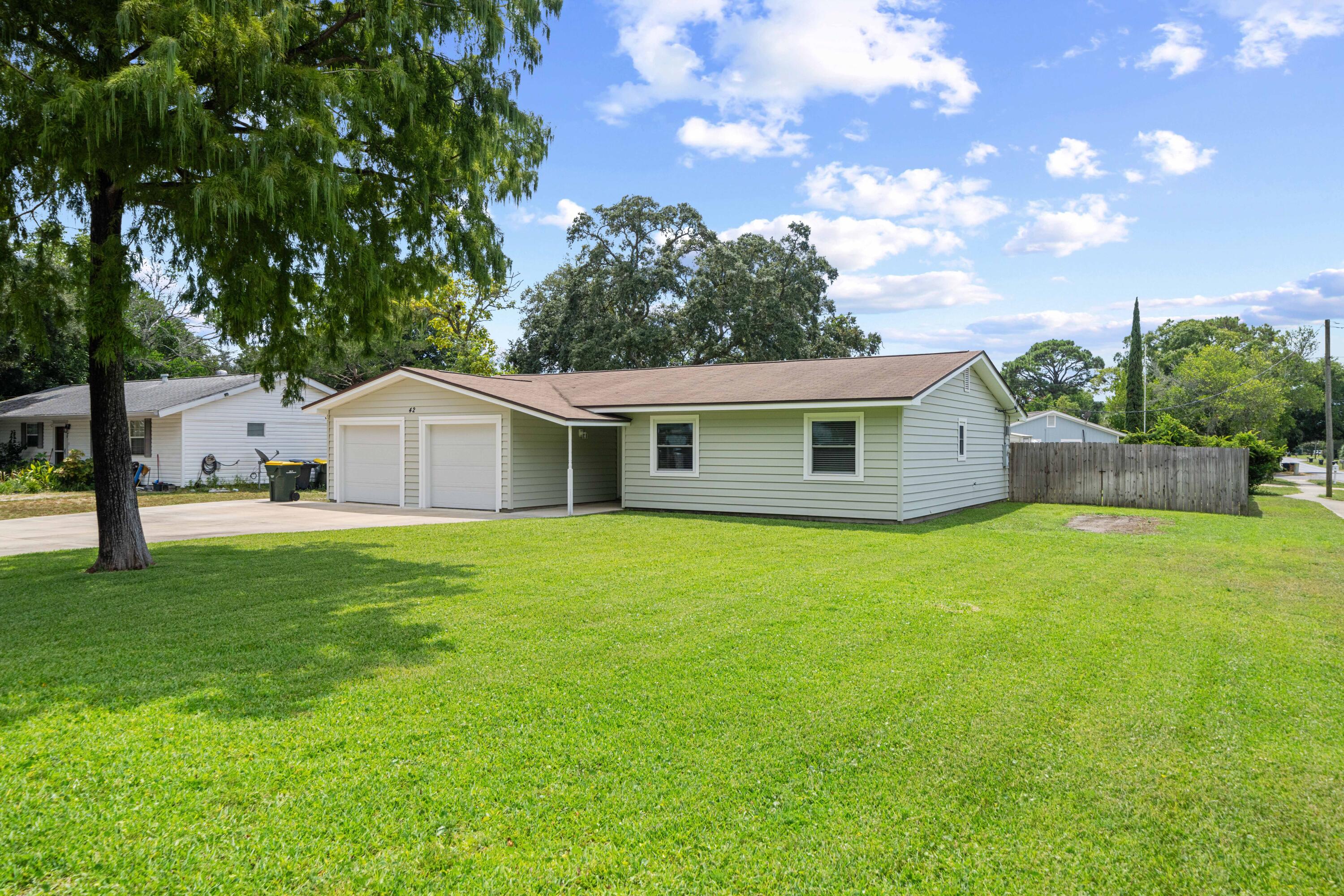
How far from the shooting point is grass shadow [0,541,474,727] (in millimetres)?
4793

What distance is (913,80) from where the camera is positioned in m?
13.7

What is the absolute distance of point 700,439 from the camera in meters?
16.9

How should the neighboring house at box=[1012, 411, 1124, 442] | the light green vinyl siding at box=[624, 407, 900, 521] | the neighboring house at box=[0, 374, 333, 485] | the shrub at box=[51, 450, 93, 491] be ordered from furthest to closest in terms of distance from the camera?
1. the neighboring house at box=[1012, 411, 1124, 442]
2. the neighboring house at box=[0, 374, 333, 485]
3. the shrub at box=[51, 450, 93, 491]
4. the light green vinyl siding at box=[624, 407, 900, 521]

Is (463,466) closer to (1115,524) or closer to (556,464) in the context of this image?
(556,464)

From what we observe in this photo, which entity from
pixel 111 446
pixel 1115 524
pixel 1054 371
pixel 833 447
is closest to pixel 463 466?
pixel 111 446

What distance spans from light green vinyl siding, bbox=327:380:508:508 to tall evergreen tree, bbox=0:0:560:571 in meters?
5.96

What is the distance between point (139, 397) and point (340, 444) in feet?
43.1

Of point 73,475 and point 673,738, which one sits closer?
point 673,738

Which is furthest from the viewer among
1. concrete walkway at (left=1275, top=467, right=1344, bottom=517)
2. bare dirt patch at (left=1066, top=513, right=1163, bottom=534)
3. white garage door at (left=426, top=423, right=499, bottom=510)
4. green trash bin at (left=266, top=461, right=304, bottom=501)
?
concrete walkway at (left=1275, top=467, right=1344, bottom=517)

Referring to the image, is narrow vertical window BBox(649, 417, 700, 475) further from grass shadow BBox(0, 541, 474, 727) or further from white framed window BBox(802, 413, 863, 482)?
grass shadow BBox(0, 541, 474, 727)

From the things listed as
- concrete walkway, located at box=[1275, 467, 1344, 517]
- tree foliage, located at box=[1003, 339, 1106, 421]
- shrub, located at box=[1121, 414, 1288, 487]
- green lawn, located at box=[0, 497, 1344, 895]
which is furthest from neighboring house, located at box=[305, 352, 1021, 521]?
tree foliage, located at box=[1003, 339, 1106, 421]

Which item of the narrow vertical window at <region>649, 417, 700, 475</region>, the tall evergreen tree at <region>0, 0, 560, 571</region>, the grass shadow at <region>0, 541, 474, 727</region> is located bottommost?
the grass shadow at <region>0, 541, 474, 727</region>

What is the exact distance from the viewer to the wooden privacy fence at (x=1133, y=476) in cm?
1742

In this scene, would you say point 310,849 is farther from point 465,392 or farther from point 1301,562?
point 465,392
